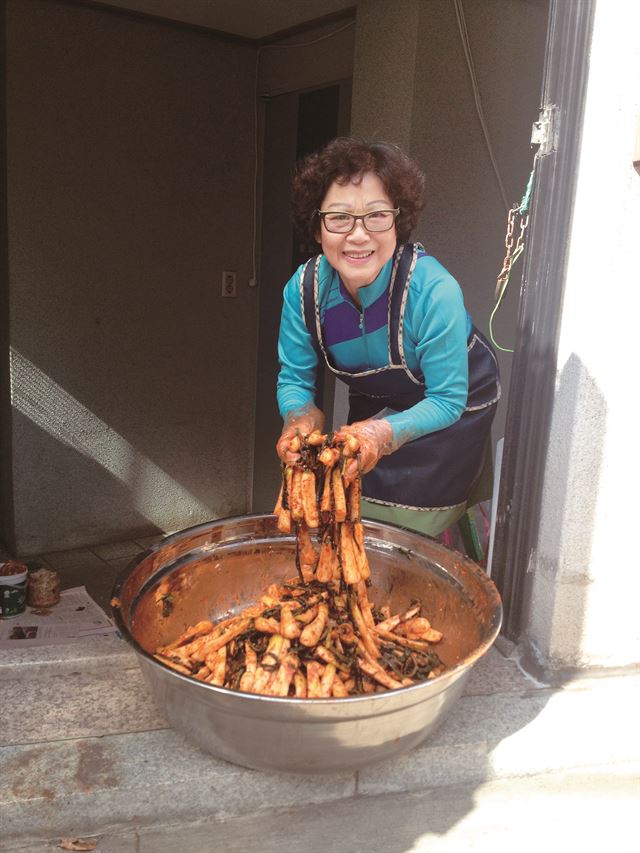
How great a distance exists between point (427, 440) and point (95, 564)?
12.0 ft

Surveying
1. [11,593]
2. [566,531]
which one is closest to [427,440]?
[566,531]

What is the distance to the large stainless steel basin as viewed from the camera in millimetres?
1958

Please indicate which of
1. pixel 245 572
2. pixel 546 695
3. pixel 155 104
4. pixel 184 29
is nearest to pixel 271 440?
pixel 155 104

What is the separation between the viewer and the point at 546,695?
107 inches

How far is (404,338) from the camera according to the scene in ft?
8.85

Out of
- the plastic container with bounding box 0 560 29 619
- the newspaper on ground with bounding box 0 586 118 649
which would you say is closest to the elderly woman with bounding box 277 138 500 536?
the newspaper on ground with bounding box 0 586 118 649

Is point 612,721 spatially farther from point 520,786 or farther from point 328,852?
point 328,852

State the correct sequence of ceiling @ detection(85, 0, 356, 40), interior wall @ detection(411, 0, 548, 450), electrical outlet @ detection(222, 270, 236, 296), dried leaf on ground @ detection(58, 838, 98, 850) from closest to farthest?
dried leaf on ground @ detection(58, 838, 98, 850) < interior wall @ detection(411, 0, 548, 450) < ceiling @ detection(85, 0, 356, 40) < electrical outlet @ detection(222, 270, 236, 296)

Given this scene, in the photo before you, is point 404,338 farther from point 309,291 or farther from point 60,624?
point 60,624

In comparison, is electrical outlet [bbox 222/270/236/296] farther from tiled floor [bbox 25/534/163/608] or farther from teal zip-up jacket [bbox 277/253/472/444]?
teal zip-up jacket [bbox 277/253/472/444]

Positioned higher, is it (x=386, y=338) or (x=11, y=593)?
(x=386, y=338)

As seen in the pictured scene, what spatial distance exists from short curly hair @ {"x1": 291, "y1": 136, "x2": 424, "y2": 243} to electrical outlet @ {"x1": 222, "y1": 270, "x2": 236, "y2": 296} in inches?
141

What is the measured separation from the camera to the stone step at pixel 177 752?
2.15 m

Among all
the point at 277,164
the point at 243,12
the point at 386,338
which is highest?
the point at 243,12
